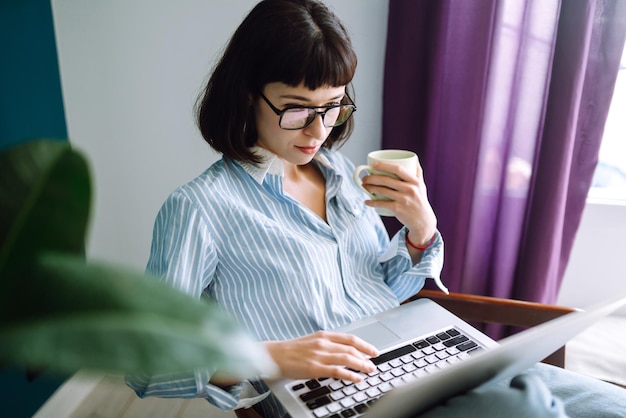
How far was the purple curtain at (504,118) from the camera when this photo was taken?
1.30 metres

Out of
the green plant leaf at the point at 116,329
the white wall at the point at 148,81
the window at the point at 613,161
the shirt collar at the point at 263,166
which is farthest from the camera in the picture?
the window at the point at 613,161

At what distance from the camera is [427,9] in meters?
1.41

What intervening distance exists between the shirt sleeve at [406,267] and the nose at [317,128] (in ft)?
1.13

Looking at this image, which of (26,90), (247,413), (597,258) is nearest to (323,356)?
(247,413)

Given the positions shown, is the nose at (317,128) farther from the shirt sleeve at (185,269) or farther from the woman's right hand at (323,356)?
the woman's right hand at (323,356)

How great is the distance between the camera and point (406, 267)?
1202 mm

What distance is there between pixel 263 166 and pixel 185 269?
0.30 metres

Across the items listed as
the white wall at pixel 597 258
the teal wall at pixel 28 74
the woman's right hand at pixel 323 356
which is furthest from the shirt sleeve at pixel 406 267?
the teal wall at pixel 28 74

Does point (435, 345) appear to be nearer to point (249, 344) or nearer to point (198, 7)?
→ point (249, 344)

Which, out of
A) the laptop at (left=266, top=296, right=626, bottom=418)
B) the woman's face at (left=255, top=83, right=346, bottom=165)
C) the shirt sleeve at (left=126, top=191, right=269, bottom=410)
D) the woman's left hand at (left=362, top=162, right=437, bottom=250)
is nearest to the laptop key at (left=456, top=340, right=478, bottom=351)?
the laptop at (left=266, top=296, right=626, bottom=418)

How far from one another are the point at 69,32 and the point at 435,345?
1.53 metres

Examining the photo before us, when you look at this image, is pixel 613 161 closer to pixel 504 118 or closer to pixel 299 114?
pixel 504 118

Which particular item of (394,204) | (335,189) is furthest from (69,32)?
(394,204)

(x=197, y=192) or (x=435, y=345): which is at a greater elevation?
Answer: (x=197, y=192)
